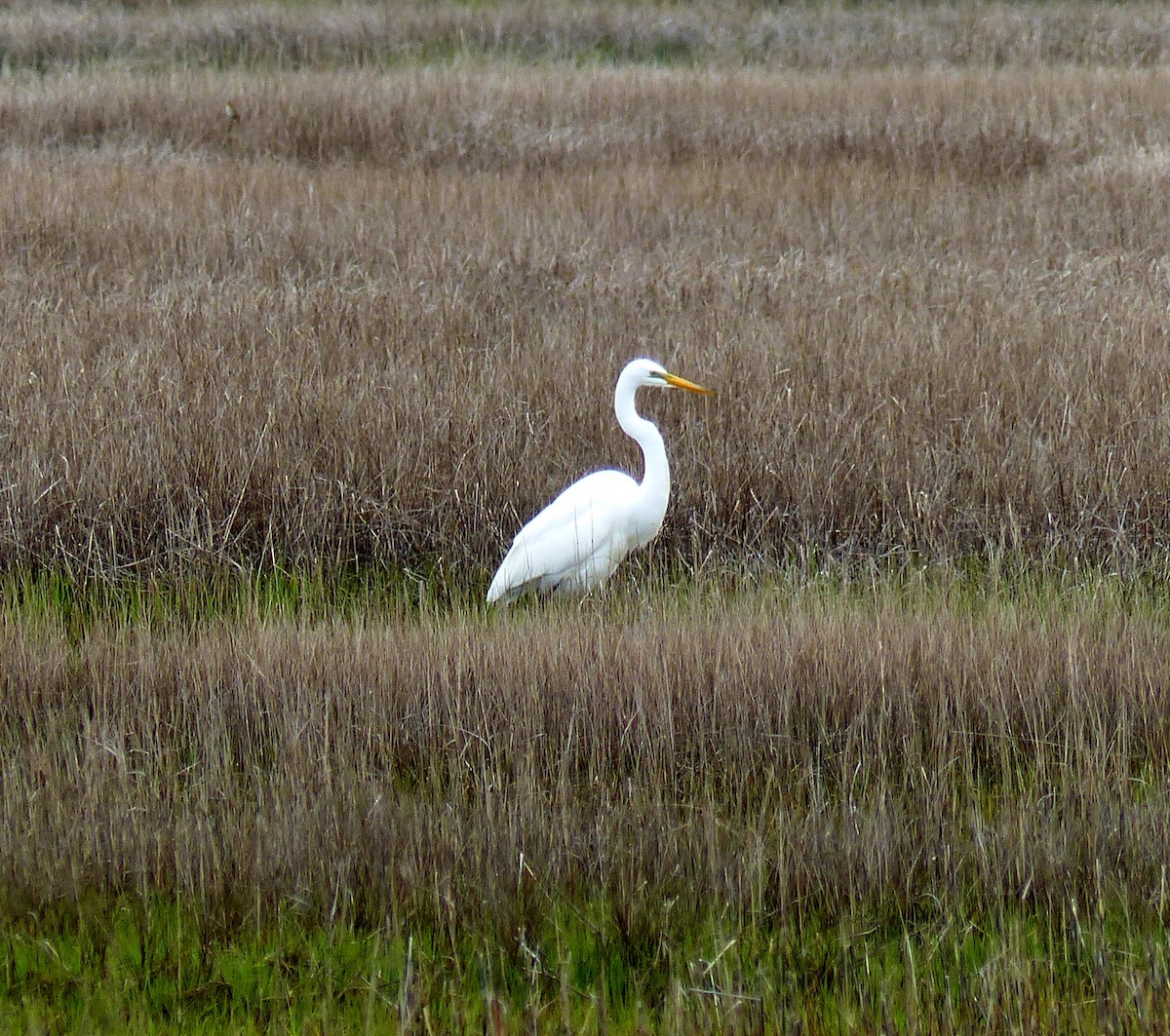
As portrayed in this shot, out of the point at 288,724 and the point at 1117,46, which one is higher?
the point at 1117,46

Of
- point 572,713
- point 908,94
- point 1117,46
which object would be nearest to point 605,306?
point 572,713

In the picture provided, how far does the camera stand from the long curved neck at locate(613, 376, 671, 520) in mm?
4328

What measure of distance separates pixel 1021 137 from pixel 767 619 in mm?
7765

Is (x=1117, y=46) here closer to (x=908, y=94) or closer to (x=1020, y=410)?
(x=908, y=94)

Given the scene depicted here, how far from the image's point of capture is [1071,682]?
10.4 feet

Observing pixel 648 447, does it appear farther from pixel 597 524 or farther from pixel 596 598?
pixel 596 598

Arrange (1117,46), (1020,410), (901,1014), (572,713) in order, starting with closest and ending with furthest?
(901,1014)
(572,713)
(1020,410)
(1117,46)

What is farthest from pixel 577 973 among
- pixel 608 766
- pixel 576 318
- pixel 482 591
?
pixel 576 318

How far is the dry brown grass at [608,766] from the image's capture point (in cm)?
264

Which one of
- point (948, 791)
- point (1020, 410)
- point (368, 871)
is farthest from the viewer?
point (1020, 410)

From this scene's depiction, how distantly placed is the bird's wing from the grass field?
222 mm

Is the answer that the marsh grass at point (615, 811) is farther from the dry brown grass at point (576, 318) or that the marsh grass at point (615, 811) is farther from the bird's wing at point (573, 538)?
the dry brown grass at point (576, 318)

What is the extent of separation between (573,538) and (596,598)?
0.67 feet

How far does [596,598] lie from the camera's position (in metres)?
4.22
